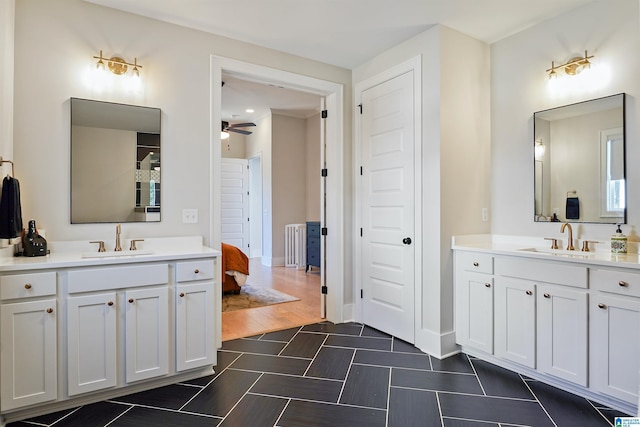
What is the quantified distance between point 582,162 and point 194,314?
2998 millimetres

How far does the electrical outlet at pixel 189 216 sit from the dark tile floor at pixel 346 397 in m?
1.10

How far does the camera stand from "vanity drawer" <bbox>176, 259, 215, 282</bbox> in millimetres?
2408

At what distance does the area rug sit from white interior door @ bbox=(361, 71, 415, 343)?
1376 millimetres

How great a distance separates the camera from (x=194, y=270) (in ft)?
8.05

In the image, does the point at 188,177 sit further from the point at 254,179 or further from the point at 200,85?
the point at 254,179

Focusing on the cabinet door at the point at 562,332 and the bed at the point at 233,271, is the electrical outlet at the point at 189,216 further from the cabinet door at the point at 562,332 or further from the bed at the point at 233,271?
the cabinet door at the point at 562,332

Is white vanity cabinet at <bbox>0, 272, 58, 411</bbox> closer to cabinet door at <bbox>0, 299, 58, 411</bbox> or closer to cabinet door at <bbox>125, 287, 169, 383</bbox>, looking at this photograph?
cabinet door at <bbox>0, 299, 58, 411</bbox>

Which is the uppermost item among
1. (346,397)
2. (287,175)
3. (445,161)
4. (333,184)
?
(287,175)

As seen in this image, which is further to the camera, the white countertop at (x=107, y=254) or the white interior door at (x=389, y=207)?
the white interior door at (x=389, y=207)

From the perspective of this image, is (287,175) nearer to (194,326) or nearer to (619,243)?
(194,326)

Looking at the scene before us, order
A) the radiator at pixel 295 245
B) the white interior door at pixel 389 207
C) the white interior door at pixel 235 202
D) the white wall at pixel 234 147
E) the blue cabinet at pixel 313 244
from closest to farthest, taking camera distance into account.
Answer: the white interior door at pixel 389 207, the blue cabinet at pixel 313 244, the radiator at pixel 295 245, the white interior door at pixel 235 202, the white wall at pixel 234 147

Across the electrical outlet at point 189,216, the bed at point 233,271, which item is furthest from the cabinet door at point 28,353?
the bed at point 233,271

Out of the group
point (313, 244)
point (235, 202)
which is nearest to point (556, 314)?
point (313, 244)

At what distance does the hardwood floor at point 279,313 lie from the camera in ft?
11.6
